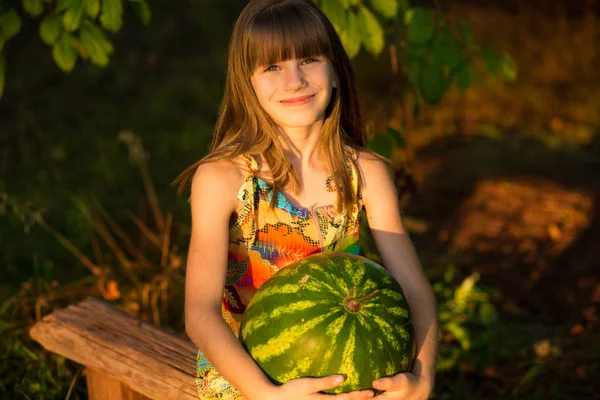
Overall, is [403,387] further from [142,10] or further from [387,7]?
[142,10]

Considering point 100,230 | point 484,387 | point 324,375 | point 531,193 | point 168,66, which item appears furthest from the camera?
point 168,66

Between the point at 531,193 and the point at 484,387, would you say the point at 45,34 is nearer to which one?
the point at 484,387

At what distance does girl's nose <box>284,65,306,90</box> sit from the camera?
3.02 m

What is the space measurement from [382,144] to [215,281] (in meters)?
1.36

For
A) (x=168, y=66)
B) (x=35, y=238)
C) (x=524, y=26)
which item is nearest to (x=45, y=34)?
(x=35, y=238)

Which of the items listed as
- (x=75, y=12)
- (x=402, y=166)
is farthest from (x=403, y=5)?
(x=75, y=12)

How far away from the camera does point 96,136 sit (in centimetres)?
758

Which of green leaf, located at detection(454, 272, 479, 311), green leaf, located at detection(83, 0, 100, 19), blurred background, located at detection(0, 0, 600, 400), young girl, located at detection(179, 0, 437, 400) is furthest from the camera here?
green leaf, located at detection(454, 272, 479, 311)

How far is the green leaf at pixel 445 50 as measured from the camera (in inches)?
154

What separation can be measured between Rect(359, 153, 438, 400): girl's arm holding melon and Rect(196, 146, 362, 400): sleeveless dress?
0.12 meters

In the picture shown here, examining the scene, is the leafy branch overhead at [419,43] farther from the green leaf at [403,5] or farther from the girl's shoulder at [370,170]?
the girl's shoulder at [370,170]

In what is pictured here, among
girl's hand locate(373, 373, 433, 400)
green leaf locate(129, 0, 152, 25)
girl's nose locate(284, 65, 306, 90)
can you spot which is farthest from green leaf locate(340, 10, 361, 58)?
girl's hand locate(373, 373, 433, 400)

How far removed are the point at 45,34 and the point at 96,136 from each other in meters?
4.10

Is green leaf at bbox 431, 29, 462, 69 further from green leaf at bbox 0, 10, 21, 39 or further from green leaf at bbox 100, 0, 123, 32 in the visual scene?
green leaf at bbox 0, 10, 21, 39
